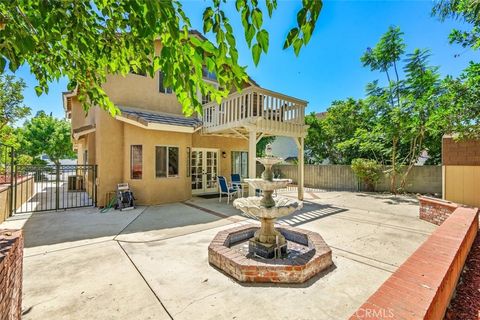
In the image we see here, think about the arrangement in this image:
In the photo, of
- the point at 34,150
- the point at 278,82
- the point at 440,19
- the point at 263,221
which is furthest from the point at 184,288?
the point at 34,150

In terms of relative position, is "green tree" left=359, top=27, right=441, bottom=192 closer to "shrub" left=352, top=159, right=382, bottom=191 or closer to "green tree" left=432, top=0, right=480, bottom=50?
"shrub" left=352, top=159, right=382, bottom=191

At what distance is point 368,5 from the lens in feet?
25.6

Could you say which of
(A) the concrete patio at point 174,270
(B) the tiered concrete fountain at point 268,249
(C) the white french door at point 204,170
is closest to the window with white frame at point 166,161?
(C) the white french door at point 204,170

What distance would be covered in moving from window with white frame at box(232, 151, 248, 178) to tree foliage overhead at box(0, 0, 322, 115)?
11402 mm

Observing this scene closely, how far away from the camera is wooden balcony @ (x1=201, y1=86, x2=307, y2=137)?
8750 mm

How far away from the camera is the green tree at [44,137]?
26406 mm

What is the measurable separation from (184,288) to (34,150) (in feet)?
108

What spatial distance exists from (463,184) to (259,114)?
30.6 feet

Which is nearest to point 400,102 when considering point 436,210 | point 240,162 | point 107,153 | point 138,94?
point 436,210

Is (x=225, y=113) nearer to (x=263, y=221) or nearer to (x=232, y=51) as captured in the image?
(x=263, y=221)

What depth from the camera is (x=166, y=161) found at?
33.0 ft

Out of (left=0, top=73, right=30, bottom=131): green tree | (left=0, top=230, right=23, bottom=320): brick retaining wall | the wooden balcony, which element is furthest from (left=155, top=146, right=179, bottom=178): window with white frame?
(left=0, top=73, right=30, bottom=131): green tree

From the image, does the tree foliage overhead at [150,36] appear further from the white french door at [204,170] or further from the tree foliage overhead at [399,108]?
the tree foliage overhead at [399,108]

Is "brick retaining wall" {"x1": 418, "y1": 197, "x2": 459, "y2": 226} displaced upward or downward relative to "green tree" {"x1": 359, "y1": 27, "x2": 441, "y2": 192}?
downward
